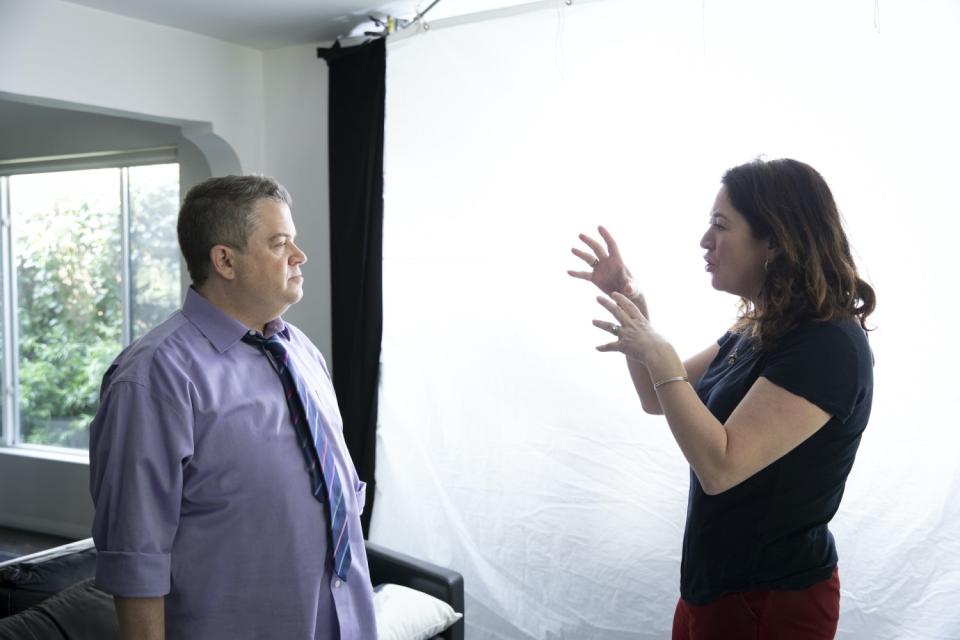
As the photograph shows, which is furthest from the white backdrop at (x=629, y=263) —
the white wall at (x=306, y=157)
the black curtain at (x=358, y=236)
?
the white wall at (x=306, y=157)

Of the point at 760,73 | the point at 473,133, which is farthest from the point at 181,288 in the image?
the point at 760,73

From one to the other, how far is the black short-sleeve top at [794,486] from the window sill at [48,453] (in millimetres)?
4529

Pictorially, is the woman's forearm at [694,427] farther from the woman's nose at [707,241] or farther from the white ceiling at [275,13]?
the white ceiling at [275,13]

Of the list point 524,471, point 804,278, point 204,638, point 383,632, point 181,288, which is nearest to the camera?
point 204,638

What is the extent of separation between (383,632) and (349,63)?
233cm

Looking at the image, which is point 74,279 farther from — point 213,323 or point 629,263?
point 213,323

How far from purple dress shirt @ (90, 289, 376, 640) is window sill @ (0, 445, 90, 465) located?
4149mm

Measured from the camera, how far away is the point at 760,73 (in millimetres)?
2668

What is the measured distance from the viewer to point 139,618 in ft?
4.55

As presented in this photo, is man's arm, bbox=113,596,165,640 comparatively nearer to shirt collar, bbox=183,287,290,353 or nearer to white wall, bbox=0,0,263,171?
shirt collar, bbox=183,287,290,353

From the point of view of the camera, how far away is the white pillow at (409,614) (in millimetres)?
2459

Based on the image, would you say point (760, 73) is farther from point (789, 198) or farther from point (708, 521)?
point (708, 521)

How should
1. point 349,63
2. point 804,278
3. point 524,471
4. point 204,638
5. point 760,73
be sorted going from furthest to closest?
1. point 349,63
2. point 524,471
3. point 760,73
4. point 804,278
5. point 204,638

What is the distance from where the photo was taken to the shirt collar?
1545 millimetres
